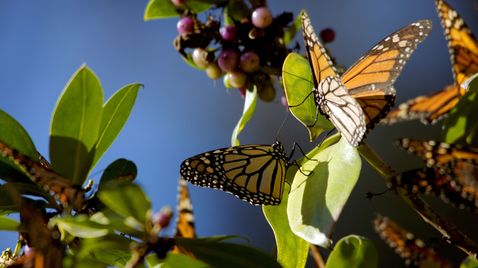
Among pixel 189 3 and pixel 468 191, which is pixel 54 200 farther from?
pixel 189 3

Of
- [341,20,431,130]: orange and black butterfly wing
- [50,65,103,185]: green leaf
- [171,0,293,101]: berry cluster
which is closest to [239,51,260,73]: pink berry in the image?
[171,0,293,101]: berry cluster

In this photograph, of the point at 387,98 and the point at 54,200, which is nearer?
the point at 54,200

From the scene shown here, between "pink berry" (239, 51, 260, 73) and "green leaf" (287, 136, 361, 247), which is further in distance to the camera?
"pink berry" (239, 51, 260, 73)

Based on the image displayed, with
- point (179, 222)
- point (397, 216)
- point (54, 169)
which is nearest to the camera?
point (54, 169)

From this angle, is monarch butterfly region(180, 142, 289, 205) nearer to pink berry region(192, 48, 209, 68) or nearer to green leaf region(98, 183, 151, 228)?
pink berry region(192, 48, 209, 68)

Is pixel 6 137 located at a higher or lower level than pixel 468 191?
higher

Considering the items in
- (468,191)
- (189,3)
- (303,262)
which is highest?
(189,3)

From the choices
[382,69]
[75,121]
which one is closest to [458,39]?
[382,69]

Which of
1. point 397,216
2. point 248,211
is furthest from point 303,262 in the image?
point 248,211

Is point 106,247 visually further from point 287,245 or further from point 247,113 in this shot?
point 247,113
